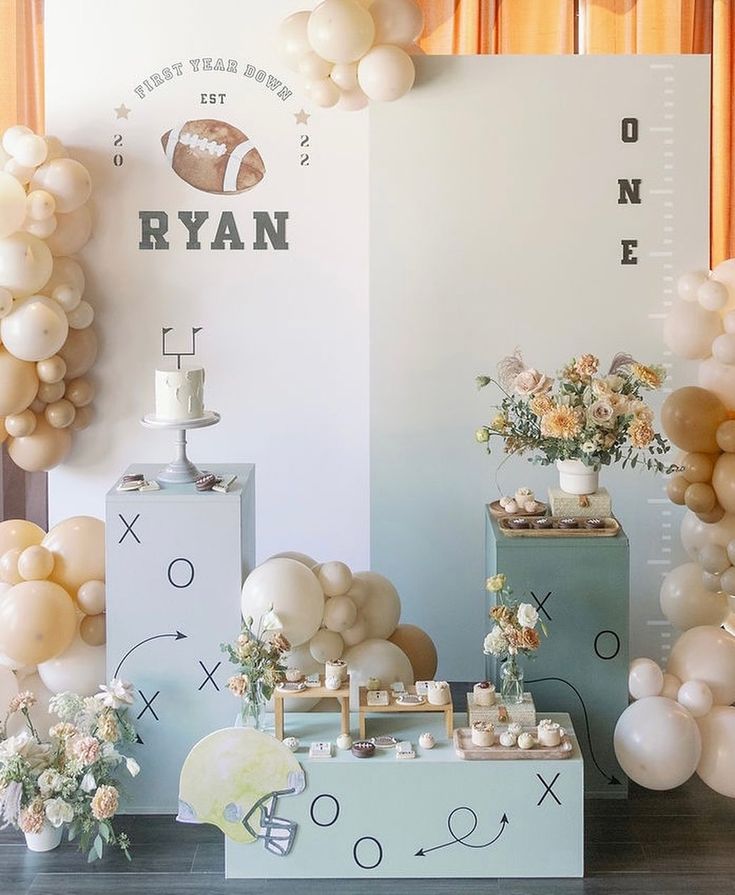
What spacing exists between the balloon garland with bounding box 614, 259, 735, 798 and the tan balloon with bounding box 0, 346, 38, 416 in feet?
6.83

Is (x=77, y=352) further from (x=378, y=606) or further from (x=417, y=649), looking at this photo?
(x=417, y=649)

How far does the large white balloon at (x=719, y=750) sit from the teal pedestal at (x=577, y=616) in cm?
24

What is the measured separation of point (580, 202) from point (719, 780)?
1990mm

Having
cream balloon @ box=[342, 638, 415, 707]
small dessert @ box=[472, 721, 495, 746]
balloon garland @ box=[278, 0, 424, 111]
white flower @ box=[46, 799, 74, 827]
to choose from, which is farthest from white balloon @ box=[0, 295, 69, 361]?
small dessert @ box=[472, 721, 495, 746]

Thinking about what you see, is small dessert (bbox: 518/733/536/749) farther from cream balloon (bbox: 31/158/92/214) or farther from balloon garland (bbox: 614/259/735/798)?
cream balloon (bbox: 31/158/92/214)

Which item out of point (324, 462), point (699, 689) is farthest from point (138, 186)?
point (699, 689)

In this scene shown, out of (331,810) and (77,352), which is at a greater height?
(77,352)

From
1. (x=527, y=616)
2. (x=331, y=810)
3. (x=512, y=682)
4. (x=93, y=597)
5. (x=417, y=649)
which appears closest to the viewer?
(x=331, y=810)

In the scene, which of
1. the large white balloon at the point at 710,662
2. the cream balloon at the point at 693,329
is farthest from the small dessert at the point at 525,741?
the cream balloon at the point at 693,329

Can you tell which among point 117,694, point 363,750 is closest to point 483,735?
point 363,750

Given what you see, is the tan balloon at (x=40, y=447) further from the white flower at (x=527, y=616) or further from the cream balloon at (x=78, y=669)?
the white flower at (x=527, y=616)

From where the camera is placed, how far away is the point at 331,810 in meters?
3.50

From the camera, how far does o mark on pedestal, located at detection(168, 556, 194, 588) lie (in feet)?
12.4

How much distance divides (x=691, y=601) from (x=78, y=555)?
202 cm
